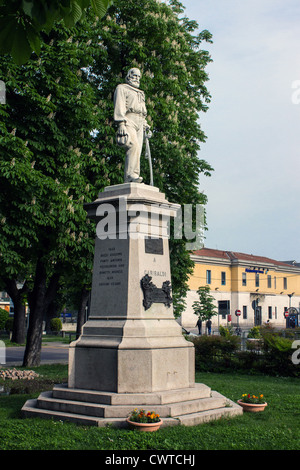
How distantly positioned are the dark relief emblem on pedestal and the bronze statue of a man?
2.18 meters

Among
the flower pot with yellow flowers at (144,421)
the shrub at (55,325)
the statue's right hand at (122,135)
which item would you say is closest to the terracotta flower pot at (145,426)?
the flower pot with yellow flowers at (144,421)

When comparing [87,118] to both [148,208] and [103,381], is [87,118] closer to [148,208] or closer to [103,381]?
[148,208]

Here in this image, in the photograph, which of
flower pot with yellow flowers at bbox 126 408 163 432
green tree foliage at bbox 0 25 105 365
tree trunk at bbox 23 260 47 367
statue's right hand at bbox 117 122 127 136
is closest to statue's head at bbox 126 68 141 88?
statue's right hand at bbox 117 122 127 136

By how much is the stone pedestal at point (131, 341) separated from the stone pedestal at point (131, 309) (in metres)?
0.02

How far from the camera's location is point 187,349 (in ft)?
33.3

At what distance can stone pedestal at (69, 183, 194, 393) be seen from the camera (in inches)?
362

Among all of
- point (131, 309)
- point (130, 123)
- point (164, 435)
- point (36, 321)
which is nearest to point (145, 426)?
point (164, 435)

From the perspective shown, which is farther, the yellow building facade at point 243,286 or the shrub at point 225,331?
the yellow building facade at point 243,286

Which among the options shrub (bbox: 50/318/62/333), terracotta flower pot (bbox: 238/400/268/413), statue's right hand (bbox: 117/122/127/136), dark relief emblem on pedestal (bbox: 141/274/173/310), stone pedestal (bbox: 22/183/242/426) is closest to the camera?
stone pedestal (bbox: 22/183/242/426)

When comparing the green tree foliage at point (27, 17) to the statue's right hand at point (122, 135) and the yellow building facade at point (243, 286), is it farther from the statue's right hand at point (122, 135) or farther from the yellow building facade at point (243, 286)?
the yellow building facade at point (243, 286)

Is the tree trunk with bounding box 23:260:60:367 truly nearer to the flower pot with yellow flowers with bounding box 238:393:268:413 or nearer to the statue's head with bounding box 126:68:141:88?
the statue's head with bounding box 126:68:141:88

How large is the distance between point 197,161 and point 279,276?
2388 inches

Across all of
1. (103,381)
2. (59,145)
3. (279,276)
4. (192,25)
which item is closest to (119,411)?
(103,381)

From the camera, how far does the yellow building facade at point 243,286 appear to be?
212 ft
